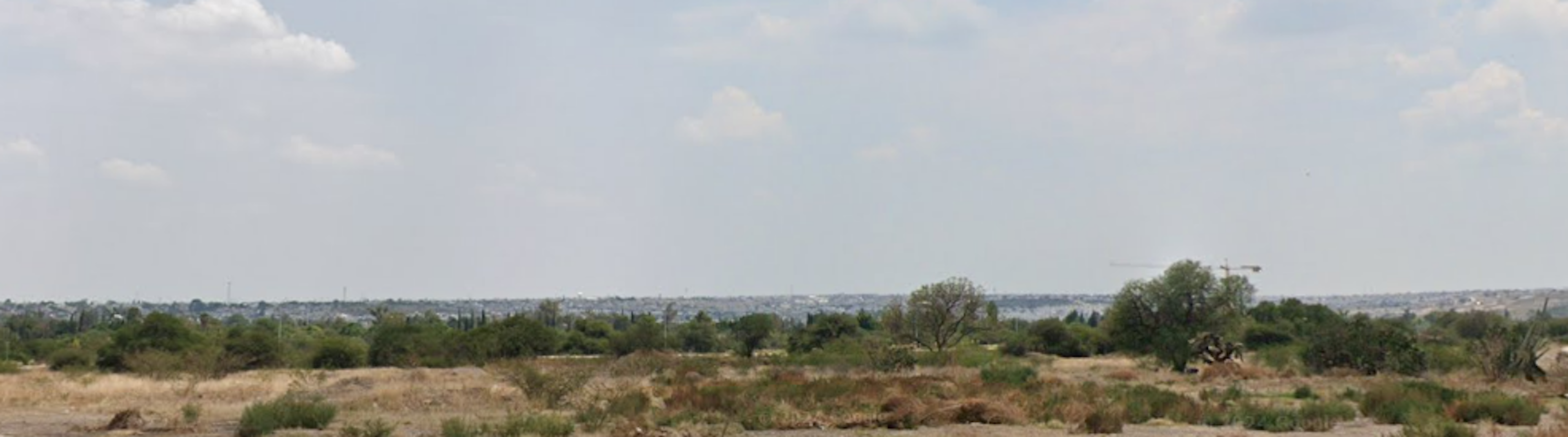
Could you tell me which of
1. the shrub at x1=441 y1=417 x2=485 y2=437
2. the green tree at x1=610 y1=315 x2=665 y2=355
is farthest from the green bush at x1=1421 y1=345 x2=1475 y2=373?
the green tree at x1=610 y1=315 x2=665 y2=355

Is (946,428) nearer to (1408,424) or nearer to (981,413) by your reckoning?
(981,413)

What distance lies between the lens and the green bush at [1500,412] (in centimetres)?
3316

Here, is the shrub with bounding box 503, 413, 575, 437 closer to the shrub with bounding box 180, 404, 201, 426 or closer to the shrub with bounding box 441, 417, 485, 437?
the shrub with bounding box 441, 417, 485, 437

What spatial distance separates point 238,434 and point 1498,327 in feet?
167

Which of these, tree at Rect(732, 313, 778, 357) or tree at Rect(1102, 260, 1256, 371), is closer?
tree at Rect(1102, 260, 1256, 371)

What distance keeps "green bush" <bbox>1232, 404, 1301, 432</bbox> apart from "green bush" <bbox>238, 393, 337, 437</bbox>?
2140 cm

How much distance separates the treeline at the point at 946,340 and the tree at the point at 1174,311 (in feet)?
0.24

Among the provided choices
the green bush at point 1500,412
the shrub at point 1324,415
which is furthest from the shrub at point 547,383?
the green bush at point 1500,412

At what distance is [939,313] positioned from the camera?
279 feet

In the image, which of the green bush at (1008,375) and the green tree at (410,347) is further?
the green tree at (410,347)

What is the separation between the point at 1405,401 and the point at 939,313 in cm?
4931

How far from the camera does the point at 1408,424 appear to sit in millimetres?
29375

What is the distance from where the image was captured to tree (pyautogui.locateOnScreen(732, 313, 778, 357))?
4203 inches

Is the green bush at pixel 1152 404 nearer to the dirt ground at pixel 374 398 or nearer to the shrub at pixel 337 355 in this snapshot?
the dirt ground at pixel 374 398
